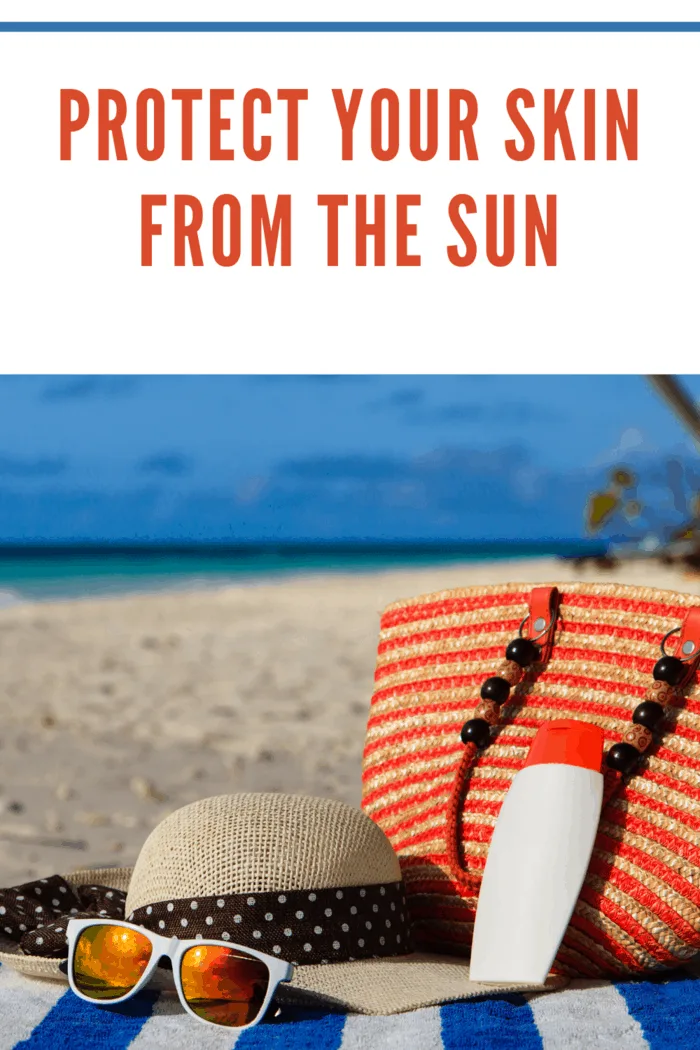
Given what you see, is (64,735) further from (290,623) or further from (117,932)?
(290,623)

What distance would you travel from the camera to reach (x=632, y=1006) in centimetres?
151

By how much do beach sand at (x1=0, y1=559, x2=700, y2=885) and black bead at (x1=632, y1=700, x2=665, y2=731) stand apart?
6.57ft

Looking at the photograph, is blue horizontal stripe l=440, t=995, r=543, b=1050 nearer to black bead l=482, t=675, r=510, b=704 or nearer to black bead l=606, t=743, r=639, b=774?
black bead l=606, t=743, r=639, b=774

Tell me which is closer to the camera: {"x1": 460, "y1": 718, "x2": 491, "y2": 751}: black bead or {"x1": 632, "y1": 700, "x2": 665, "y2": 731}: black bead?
{"x1": 632, "y1": 700, "x2": 665, "y2": 731}: black bead

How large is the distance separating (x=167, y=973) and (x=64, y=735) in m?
4.05

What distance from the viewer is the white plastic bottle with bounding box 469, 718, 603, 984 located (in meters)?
1.58

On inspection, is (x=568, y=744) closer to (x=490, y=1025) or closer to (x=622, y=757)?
(x=622, y=757)

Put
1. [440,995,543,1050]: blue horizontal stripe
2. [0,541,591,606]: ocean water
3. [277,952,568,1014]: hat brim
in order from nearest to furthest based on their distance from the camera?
[440,995,543,1050]: blue horizontal stripe
[277,952,568,1014]: hat brim
[0,541,591,606]: ocean water

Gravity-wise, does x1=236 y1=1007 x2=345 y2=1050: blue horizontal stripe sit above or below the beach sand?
above

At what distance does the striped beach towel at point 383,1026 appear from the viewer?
133 centimetres

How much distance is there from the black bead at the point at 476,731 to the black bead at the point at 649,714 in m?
0.25

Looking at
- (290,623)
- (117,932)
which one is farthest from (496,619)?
(290,623)

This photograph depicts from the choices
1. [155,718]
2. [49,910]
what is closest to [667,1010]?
[49,910]

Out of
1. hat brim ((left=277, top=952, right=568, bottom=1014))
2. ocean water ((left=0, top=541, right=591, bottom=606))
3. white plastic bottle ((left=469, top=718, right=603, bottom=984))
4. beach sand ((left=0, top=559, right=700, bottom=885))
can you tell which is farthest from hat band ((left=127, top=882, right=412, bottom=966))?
ocean water ((left=0, top=541, right=591, bottom=606))
